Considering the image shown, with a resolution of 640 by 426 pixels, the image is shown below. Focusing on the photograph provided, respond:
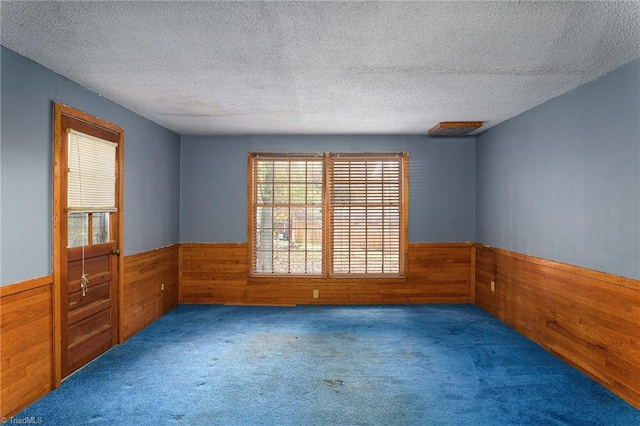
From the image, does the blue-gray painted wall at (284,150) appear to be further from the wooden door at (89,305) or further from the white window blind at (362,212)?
the wooden door at (89,305)

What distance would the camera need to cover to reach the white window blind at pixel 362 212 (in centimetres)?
589

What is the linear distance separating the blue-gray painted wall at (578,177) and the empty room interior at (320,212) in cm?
2

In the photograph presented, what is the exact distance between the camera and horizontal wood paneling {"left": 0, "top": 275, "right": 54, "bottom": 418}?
104 inches

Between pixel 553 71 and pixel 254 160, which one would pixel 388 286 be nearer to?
pixel 254 160

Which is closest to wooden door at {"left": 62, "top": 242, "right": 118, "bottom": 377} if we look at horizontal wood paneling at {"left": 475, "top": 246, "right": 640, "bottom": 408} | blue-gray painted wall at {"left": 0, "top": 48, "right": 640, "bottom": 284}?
blue-gray painted wall at {"left": 0, "top": 48, "right": 640, "bottom": 284}

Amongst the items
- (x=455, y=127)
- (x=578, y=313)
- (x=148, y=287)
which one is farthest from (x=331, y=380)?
(x=455, y=127)

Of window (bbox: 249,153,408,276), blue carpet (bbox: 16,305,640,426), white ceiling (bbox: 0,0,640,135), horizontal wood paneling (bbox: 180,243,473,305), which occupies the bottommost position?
blue carpet (bbox: 16,305,640,426)

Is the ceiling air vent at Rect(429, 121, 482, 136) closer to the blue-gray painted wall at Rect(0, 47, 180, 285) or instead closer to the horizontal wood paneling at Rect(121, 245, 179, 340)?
the blue-gray painted wall at Rect(0, 47, 180, 285)

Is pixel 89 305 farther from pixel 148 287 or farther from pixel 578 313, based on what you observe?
pixel 578 313

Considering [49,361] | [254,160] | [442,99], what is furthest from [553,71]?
[49,361]

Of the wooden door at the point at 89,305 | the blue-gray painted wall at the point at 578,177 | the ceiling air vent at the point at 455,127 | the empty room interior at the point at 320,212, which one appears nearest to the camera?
the empty room interior at the point at 320,212

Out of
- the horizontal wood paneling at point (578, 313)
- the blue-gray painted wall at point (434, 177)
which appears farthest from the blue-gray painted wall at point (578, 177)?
the horizontal wood paneling at point (578, 313)

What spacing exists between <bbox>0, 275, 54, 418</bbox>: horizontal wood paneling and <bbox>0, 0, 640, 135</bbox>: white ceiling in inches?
68.4

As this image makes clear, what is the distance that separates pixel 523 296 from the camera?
14.5 feet
